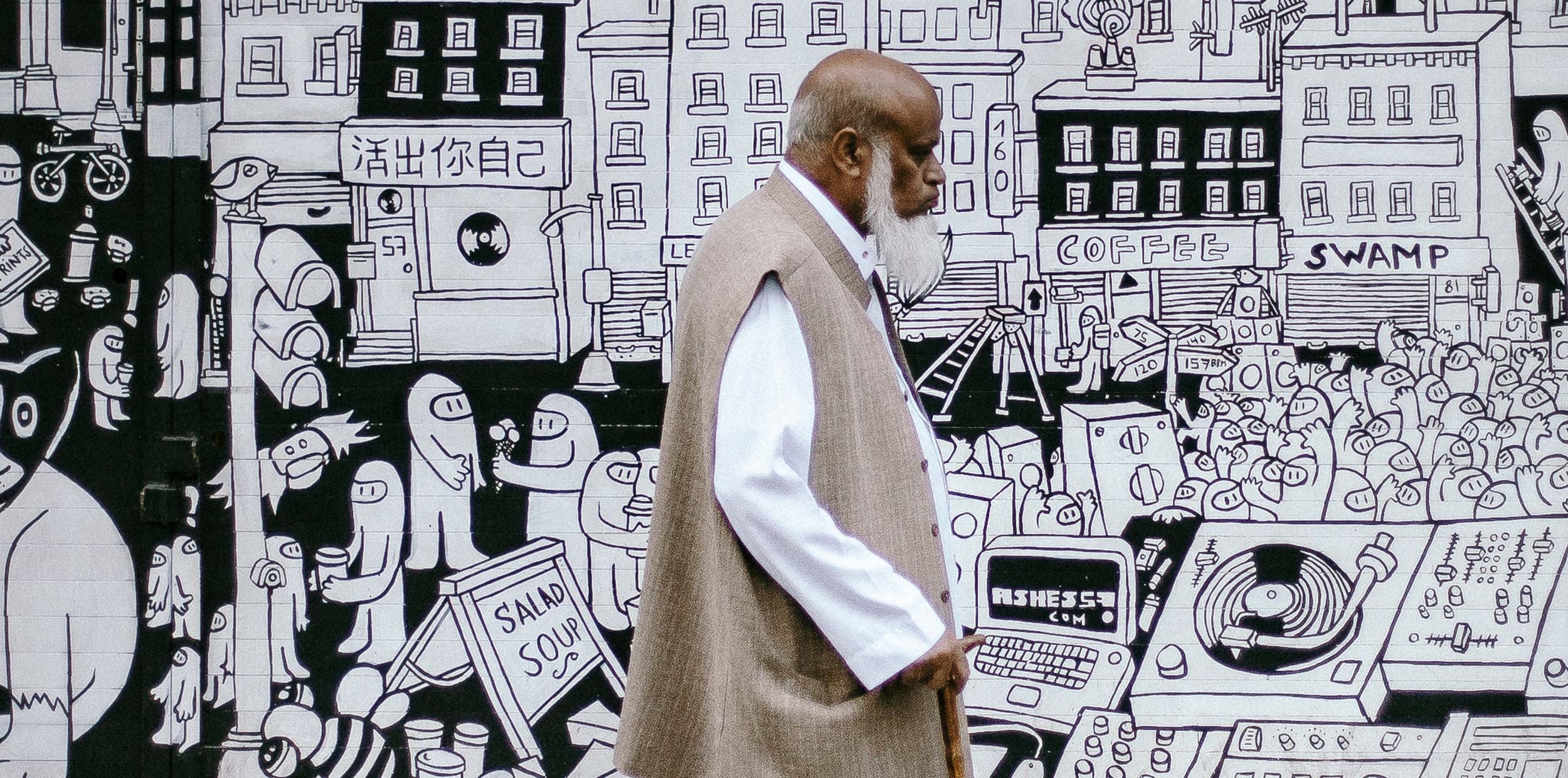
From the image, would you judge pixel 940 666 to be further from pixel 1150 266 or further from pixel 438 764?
pixel 438 764

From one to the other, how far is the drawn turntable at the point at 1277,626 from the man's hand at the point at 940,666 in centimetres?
205

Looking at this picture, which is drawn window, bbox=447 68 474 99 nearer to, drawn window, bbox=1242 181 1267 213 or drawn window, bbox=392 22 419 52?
drawn window, bbox=392 22 419 52

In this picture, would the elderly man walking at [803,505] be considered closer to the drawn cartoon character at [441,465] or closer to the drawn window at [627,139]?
the drawn window at [627,139]

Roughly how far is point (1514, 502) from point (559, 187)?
307cm

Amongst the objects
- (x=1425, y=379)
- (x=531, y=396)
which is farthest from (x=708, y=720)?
(x=1425, y=379)

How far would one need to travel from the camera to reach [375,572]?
13.5 feet

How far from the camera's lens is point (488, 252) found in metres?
4.07

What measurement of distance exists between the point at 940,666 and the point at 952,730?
20 centimetres

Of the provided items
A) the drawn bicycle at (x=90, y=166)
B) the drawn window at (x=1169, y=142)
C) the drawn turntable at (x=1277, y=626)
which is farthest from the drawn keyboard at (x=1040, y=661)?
the drawn bicycle at (x=90, y=166)

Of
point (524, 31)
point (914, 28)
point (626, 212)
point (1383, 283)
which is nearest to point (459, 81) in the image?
point (524, 31)

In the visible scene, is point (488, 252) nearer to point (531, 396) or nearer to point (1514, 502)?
point (531, 396)

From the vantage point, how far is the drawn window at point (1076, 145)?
13.2 ft

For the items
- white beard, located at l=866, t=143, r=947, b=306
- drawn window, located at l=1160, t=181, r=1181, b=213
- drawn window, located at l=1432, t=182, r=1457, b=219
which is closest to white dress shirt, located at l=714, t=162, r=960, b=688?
white beard, located at l=866, t=143, r=947, b=306

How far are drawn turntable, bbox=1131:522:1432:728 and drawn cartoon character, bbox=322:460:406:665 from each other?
231cm
